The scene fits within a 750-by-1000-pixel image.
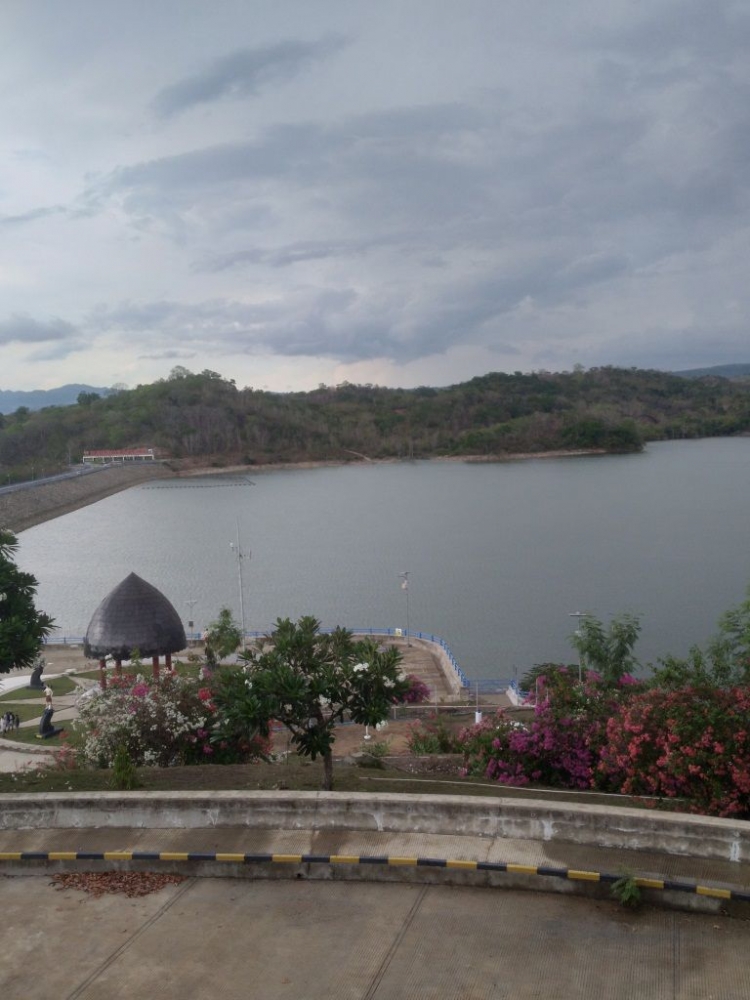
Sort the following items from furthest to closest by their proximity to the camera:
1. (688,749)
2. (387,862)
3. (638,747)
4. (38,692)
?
(38,692), (638,747), (688,749), (387,862)

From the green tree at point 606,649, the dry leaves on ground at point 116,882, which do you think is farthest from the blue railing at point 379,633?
the dry leaves on ground at point 116,882

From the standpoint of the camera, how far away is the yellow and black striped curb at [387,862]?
25.8ft

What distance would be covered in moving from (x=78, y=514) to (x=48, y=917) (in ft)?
355

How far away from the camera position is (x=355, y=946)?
757cm

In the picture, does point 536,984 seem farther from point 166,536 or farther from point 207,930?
point 166,536

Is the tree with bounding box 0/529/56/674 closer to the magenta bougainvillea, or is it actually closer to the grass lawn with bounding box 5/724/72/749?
the grass lawn with bounding box 5/724/72/749

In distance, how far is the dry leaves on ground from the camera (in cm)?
876

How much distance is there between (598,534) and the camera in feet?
236

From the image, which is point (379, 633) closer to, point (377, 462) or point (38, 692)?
point (38, 692)

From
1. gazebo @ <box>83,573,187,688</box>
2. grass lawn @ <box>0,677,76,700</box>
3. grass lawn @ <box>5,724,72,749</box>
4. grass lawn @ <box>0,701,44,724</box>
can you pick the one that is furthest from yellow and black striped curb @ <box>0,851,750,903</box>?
grass lawn @ <box>0,677,76,700</box>

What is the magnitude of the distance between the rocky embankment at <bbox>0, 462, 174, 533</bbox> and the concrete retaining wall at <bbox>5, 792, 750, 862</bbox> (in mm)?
79925

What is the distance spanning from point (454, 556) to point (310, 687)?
5451 cm

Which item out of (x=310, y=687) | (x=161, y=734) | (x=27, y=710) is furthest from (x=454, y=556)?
(x=310, y=687)

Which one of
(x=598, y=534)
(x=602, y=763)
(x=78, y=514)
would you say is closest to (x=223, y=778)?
(x=602, y=763)
